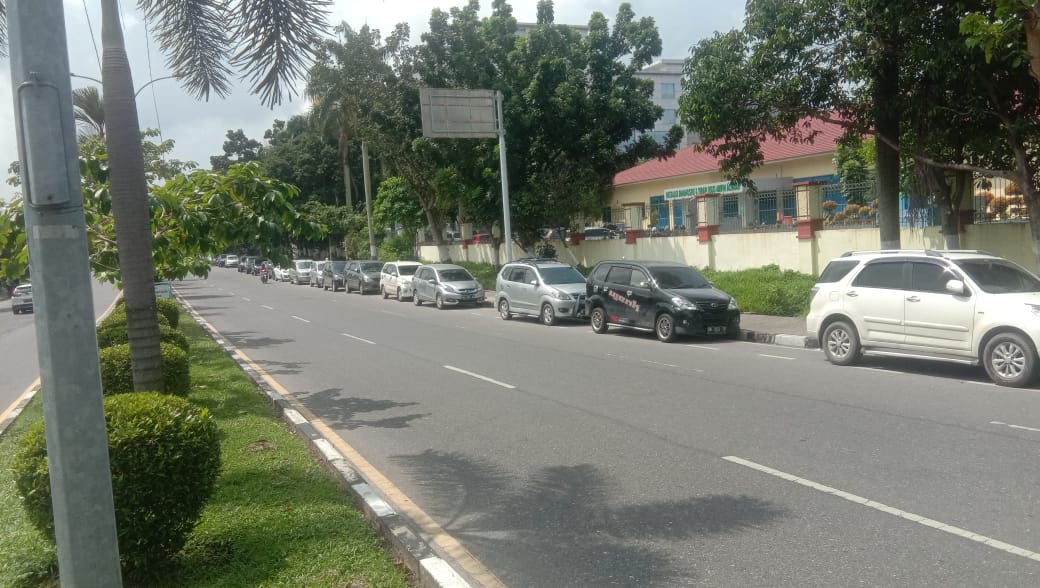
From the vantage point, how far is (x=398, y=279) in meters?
32.6

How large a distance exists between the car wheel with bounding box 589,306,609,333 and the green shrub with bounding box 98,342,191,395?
10.5 m

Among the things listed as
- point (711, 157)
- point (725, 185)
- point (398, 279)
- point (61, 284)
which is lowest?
point (398, 279)

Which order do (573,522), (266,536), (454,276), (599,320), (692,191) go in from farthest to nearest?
(692,191)
(454,276)
(599,320)
(573,522)
(266,536)

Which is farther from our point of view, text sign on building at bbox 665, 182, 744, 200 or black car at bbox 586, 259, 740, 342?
text sign on building at bbox 665, 182, 744, 200

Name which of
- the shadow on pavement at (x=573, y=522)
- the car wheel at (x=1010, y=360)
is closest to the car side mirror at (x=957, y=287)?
the car wheel at (x=1010, y=360)

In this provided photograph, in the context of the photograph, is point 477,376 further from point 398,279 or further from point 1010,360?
point 398,279

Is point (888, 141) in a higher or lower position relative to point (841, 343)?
higher

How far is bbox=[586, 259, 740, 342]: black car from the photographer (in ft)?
52.7

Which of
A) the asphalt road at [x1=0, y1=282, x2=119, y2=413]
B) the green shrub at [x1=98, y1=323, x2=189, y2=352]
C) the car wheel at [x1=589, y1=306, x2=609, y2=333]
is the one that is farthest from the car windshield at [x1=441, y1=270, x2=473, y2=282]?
the green shrub at [x1=98, y1=323, x2=189, y2=352]

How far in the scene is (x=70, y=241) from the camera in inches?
128

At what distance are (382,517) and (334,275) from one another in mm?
38656

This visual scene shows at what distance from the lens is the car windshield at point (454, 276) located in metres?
28.3

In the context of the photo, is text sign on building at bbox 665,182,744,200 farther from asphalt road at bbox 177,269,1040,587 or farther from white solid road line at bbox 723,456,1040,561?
white solid road line at bbox 723,456,1040,561

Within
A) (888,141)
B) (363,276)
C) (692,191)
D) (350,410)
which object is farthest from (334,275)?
(350,410)
